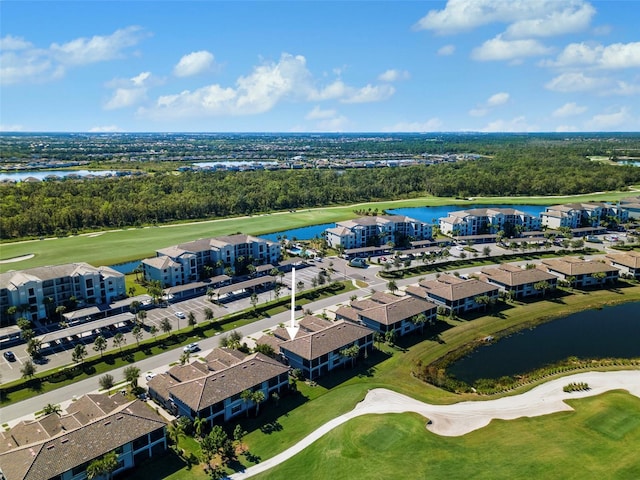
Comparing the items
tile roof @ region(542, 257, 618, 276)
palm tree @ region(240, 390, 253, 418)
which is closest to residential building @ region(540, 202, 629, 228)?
tile roof @ region(542, 257, 618, 276)

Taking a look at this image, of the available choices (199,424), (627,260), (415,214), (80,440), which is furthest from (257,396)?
(415,214)

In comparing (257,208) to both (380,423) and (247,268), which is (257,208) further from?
(380,423)

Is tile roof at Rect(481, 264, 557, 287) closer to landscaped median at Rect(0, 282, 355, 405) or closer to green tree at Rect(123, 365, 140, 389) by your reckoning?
landscaped median at Rect(0, 282, 355, 405)

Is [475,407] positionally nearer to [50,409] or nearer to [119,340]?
[50,409]

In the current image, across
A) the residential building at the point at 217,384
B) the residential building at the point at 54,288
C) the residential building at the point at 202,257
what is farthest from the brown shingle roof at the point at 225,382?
the residential building at the point at 202,257

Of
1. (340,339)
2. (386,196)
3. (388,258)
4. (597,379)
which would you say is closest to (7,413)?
(340,339)

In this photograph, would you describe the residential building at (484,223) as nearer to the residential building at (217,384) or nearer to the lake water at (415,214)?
the lake water at (415,214)
